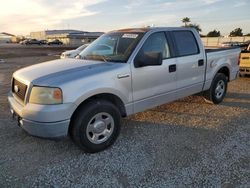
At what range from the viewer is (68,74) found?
11.4ft

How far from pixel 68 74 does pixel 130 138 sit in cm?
155

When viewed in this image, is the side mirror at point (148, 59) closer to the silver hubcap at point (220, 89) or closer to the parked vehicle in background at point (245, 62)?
the silver hubcap at point (220, 89)

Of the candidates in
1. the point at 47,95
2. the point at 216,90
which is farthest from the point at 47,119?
the point at 216,90

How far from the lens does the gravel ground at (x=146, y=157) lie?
3.09m

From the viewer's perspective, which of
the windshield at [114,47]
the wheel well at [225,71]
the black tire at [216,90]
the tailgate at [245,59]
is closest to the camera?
the windshield at [114,47]

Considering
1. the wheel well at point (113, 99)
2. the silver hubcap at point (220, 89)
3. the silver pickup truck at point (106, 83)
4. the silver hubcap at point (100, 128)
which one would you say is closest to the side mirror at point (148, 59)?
the silver pickup truck at point (106, 83)

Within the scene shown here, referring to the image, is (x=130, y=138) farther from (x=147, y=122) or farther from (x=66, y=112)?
(x=66, y=112)

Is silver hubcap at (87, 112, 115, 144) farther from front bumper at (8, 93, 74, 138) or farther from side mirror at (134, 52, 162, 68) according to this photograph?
side mirror at (134, 52, 162, 68)

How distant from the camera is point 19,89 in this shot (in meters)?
3.76

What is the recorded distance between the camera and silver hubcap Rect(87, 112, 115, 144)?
12.0 feet

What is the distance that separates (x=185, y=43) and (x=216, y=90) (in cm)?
166

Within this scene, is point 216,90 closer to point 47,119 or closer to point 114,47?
point 114,47

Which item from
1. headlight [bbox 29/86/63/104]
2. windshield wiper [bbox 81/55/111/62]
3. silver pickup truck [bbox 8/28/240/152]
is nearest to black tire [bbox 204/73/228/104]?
silver pickup truck [bbox 8/28/240/152]

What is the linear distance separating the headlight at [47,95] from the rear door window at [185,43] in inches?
99.8
